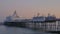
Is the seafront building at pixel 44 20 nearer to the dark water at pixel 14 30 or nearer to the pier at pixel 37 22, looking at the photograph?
the pier at pixel 37 22

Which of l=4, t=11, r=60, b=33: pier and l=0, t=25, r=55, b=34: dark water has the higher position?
l=4, t=11, r=60, b=33: pier

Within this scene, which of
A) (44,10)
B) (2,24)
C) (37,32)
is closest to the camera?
(2,24)

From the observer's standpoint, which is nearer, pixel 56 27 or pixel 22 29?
pixel 22 29

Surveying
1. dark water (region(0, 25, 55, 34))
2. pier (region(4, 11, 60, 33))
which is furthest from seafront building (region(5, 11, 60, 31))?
dark water (region(0, 25, 55, 34))

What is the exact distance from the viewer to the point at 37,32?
308 cm

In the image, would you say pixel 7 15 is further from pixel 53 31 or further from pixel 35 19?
pixel 53 31

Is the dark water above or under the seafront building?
under

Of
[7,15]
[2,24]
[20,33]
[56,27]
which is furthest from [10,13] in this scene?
[56,27]

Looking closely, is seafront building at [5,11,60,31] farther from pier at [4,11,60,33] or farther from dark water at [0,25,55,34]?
dark water at [0,25,55,34]

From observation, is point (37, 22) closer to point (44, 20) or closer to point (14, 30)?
point (44, 20)

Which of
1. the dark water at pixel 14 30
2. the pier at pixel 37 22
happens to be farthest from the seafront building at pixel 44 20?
the dark water at pixel 14 30

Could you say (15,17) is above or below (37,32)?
above

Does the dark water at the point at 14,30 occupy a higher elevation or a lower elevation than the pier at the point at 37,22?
lower

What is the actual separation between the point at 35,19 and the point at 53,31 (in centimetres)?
60
